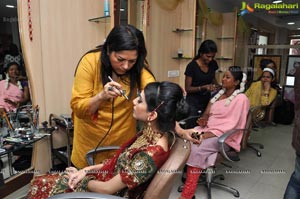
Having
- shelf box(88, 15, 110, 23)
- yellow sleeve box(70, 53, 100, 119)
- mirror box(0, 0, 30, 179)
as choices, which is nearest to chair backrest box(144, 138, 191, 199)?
yellow sleeve box(70, 53, 100, 119)

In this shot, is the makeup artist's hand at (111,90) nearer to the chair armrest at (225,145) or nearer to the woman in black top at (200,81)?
the chair armrest at (225,145)

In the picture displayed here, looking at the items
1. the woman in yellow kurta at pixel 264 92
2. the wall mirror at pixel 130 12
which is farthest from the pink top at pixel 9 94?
the woman in yellow kurta at pixel 264 92

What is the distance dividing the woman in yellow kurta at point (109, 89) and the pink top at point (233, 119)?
3.35ft

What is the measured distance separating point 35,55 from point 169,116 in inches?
52.1

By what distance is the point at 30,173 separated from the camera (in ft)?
6.53

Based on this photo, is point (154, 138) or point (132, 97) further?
point (132, 97)

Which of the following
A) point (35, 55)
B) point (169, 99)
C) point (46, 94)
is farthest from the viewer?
point (46, 94)

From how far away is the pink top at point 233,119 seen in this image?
2074 millimetres

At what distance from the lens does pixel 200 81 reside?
257 centimetres

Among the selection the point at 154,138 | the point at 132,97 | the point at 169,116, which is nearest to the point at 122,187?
the point at 154,138

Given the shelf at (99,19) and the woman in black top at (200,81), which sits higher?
the shelf at (99,19)

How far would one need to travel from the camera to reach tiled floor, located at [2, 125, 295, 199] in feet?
7.06

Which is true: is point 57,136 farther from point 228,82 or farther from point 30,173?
point 228,82

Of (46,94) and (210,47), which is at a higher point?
(210,47)
